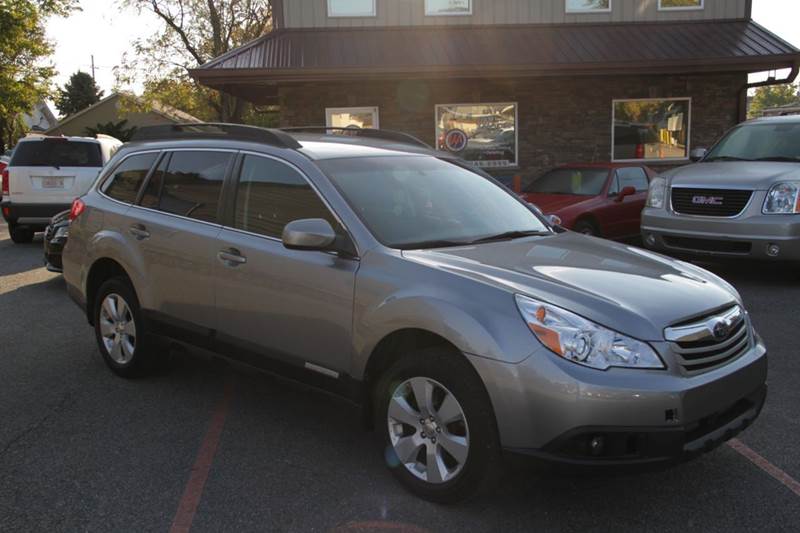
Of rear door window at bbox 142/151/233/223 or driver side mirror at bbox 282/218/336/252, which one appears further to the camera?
rear door window at bbox 142/151/233/223

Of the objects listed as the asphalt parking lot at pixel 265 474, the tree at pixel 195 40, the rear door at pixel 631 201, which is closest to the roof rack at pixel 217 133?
the asphalt parking lot at pixel 265 474

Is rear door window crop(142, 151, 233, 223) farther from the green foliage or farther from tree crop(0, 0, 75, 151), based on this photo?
the green foliage

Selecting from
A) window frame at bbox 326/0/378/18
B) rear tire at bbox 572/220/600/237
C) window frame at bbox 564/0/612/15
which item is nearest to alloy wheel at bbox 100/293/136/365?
rear tire at bbox 572/220/600/237

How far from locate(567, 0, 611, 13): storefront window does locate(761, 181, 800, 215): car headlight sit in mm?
8743

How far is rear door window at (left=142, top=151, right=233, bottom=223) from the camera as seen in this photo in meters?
4.35

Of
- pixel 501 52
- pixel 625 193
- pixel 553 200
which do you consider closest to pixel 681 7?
pixel 501 52

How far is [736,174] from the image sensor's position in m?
7.97

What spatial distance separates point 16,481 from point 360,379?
5.88 ft

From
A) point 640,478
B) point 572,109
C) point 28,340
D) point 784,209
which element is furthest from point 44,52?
point 640,478

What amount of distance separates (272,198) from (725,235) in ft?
19.0

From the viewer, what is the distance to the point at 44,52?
32.0 meters

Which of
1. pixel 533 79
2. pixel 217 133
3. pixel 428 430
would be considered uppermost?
pixel 533 79

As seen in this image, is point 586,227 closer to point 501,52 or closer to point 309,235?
point 501,52

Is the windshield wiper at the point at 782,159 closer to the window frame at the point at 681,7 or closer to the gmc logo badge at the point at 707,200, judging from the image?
the gmc logo badge at the point at 707,200
